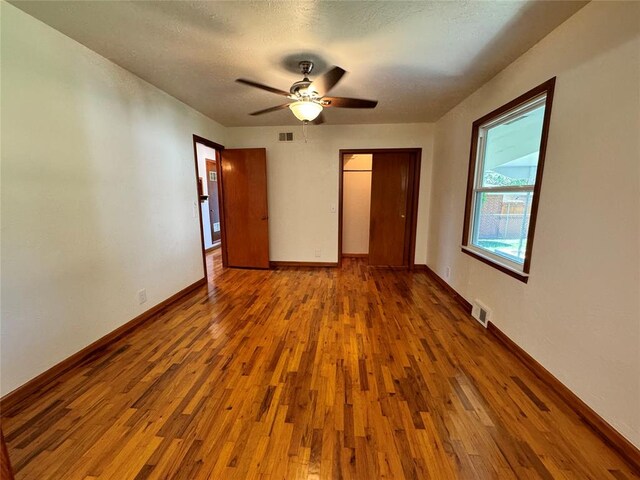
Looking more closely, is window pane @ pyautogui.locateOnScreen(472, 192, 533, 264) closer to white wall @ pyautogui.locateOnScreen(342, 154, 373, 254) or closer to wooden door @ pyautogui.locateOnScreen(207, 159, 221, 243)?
white wall @ pyautogui.locateOnScreen(342, 154, 373, 254)

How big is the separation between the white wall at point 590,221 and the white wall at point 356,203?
3059 millimetres

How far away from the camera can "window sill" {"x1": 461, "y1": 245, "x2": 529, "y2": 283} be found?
2068mm

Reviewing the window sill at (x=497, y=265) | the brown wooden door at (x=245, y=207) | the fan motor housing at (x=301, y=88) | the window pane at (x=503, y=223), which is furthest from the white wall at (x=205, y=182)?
the window pane at (x=503, y=223)

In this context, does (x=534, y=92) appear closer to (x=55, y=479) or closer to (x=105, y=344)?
(x=55, y=479)

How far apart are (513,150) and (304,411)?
2679 mm

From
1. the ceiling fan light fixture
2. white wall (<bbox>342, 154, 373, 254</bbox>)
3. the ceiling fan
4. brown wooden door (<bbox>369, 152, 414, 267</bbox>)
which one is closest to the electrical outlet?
the ceiling fan

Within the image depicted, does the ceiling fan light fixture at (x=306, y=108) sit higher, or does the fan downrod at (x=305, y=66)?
the fan downrod at (x=305, y=66)

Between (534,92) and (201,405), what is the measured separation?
10.4 ft

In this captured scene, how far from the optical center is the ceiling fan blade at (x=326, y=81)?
6.05 feet

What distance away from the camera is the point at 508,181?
2400 mm

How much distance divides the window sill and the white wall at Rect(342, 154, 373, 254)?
242 cm

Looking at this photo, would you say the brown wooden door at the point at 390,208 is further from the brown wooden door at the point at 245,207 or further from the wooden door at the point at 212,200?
the wooden door at the point at 212,200

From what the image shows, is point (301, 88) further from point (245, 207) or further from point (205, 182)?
point (205, 182)

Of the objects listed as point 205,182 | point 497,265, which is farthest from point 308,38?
point 205,182
